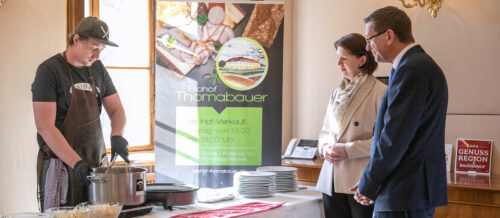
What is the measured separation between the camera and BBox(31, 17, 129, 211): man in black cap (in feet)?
7.95

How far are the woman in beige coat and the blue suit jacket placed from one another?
0.58m

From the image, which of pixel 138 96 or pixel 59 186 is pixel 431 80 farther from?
pixel 138 96

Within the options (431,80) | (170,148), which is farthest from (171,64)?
(431,80)

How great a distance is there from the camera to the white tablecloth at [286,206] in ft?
8.25

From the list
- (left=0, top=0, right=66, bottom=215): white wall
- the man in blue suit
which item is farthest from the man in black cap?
the man in blue suit

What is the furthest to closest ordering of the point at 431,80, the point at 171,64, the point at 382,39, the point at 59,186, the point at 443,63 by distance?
the point at 443,63 → the point at 171,64 → the point at 59,186 → the point at 382,39 → the point at 431,80

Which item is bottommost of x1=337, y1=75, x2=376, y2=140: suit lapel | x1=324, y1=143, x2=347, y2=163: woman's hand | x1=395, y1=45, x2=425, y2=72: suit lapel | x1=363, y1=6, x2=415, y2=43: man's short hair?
x1=324, y1=143, x2=347, y2=163: woman's hand

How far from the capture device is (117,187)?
2.20 m

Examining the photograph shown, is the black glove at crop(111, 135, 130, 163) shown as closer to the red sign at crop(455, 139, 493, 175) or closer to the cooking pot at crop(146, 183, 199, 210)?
the cooking pot at crop(146, 183, 199, 210)

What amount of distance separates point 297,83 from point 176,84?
175cm

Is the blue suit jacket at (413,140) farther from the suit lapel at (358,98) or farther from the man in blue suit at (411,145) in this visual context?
the suit lapel at (358,98)

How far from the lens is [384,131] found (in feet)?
6.57

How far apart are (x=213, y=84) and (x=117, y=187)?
4.01ft

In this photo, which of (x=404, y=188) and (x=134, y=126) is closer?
(x=404, y=188)
